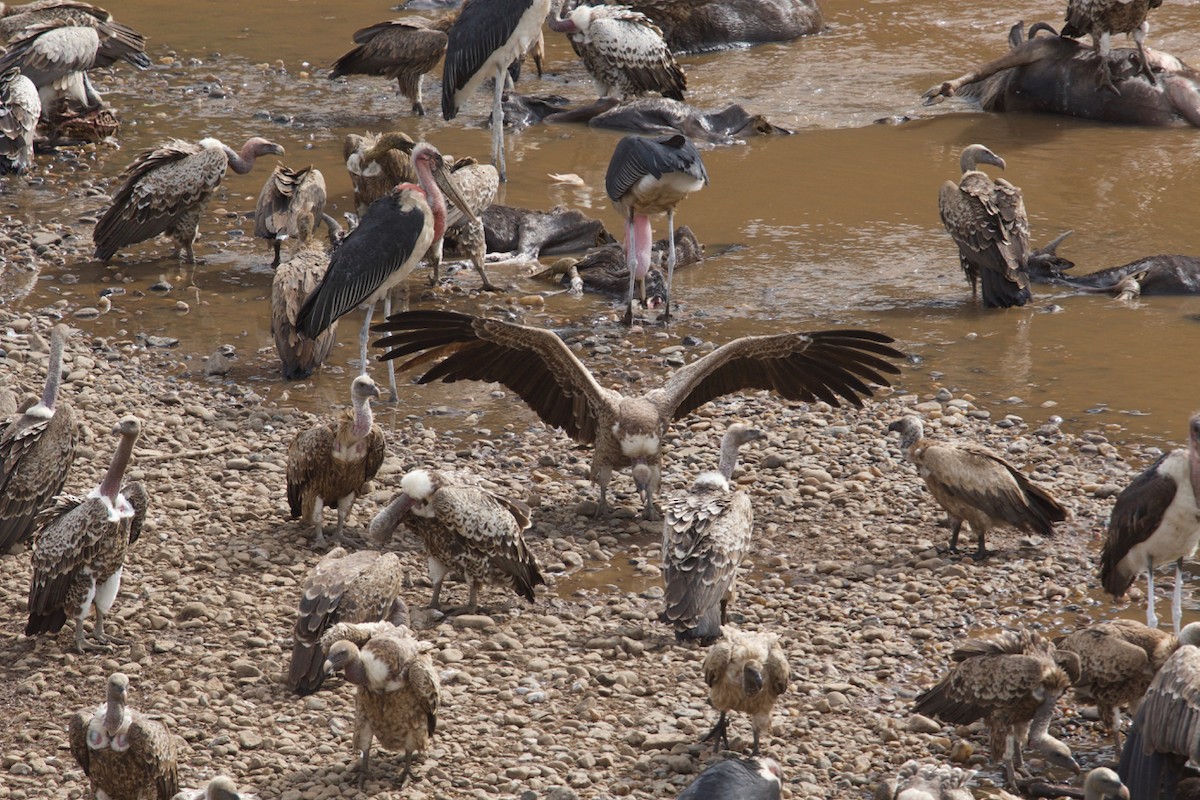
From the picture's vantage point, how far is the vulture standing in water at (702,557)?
6078 millimetres

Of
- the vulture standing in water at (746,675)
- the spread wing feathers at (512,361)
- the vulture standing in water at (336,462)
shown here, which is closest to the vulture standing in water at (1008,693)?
the vulture standing in water at (746,675)

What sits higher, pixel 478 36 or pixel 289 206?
pixel 478 36

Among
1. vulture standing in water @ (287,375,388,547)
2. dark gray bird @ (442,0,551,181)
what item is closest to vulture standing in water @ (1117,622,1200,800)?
vulture standing in water @ (287,375,388,547)

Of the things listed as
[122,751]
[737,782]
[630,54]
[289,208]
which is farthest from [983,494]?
[630,54]

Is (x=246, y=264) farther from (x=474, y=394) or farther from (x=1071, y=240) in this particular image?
(x=1071, y=240)

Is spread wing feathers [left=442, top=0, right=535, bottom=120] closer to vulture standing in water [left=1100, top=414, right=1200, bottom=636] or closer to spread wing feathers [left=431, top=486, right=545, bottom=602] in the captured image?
spread wing feathers [left=431, top=486, right=545, bottom=602]

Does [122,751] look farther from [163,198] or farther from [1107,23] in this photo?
[1107,23]

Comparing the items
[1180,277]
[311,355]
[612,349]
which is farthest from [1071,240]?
[311,355]

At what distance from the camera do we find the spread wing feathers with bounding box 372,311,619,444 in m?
7.29

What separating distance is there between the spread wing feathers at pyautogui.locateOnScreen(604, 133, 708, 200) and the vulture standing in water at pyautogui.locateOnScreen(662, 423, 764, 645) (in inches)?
140

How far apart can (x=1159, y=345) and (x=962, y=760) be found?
496 centimetres

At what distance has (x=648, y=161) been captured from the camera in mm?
9578

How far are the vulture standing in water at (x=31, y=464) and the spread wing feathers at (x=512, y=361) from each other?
1596 mm

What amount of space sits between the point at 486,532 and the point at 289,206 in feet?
16.3
